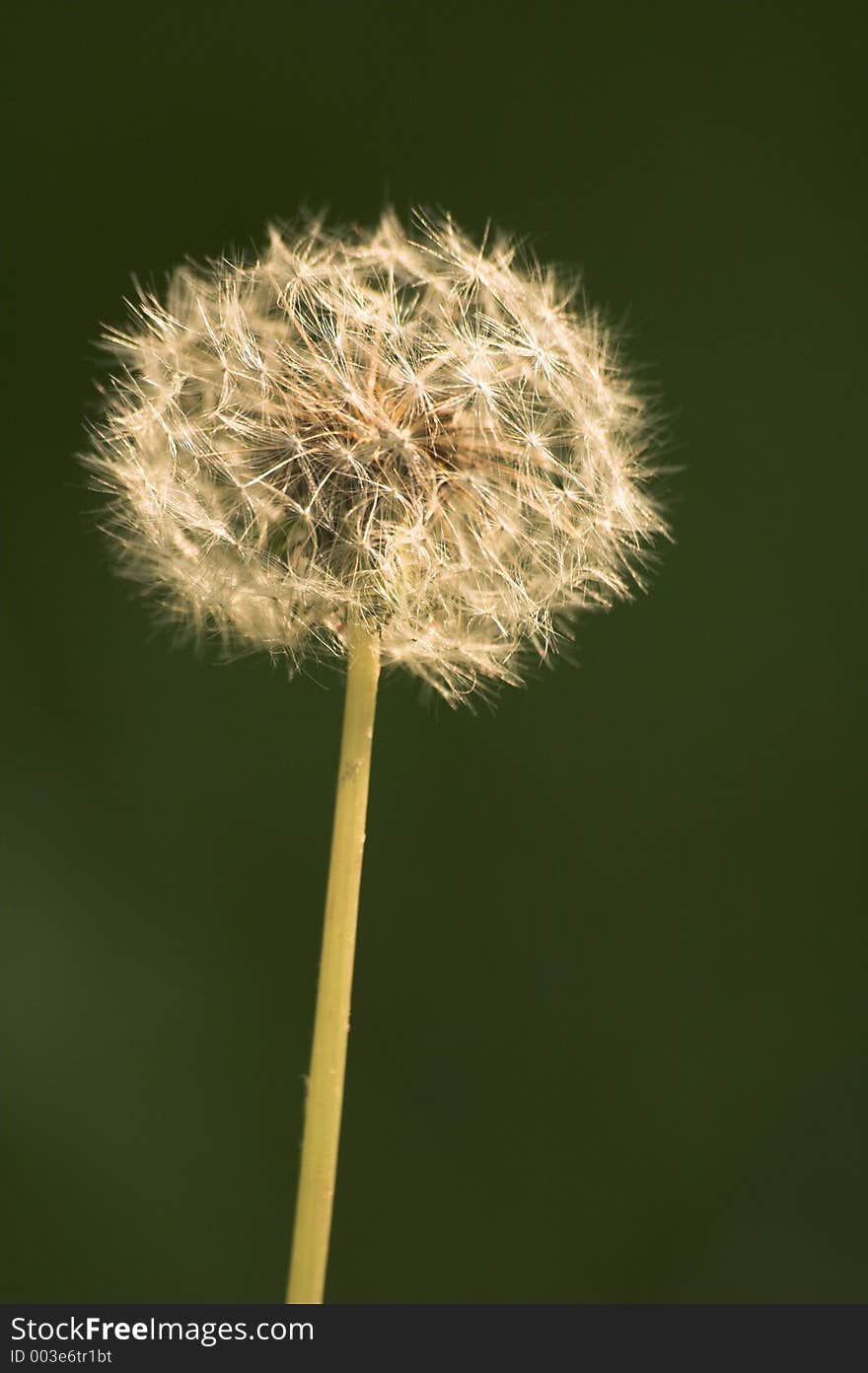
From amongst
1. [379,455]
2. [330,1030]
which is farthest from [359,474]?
[330,1030]

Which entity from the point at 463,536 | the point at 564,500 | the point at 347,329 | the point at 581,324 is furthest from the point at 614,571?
the point at 347,329

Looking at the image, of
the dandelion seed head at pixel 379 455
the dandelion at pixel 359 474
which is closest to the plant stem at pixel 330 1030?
the dandelion at pixel 359 474

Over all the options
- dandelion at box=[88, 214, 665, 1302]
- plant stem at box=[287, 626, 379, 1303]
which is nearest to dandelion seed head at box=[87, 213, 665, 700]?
dandelion at box=[88, 214, 665, 1302]

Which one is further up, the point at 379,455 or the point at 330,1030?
the point at 379,455

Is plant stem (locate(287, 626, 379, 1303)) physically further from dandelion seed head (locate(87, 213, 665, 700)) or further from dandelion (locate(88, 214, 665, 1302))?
dandelion seed head (locate(87, 213, 665, 700))

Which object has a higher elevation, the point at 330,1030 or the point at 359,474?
the point at 359,474

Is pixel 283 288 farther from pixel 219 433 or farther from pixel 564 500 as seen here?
pixel 564 500

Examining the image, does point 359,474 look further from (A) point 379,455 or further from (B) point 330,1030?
(B) point 330,1030

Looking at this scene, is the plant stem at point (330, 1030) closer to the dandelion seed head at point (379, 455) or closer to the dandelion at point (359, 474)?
the dandelion at point (359, 474)
